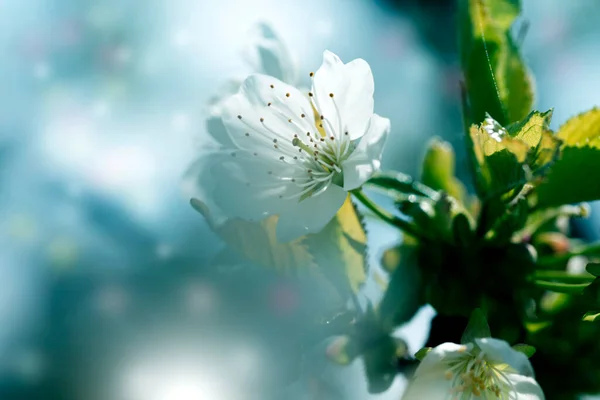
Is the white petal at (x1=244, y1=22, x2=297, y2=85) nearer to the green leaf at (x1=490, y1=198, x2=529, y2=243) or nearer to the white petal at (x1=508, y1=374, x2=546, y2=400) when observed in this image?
the green leaf at (x1=490, y1=198, x2=529, y2=243)

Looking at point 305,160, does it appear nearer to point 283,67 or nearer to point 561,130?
point 283,67

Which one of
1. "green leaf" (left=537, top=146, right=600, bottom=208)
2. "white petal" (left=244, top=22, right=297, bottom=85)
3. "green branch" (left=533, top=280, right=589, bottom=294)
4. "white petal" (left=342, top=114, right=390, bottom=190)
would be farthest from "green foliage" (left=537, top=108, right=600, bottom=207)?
"white petal" (left=244, top=22, right=297, bottom=85)

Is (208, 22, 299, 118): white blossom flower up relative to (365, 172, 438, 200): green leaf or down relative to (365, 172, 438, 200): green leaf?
up

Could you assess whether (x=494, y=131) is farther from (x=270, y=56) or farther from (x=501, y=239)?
(x=270, y=56)

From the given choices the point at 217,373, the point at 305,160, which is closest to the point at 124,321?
the point at 217,373

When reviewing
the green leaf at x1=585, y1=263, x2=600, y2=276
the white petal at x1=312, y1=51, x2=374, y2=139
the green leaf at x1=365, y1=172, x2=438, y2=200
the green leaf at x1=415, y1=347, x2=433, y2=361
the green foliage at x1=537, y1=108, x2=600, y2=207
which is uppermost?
the white petal at x1=312, y1=51, x2=374, y2=139

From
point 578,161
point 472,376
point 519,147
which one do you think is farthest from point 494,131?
point 472,376

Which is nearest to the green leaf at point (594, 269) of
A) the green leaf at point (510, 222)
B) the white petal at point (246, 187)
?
the green leaf at point (510, 222)
